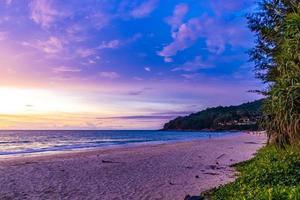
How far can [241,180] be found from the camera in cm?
1270

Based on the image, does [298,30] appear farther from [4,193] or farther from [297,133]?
[4,193]

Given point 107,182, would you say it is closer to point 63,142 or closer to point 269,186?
point 269,186

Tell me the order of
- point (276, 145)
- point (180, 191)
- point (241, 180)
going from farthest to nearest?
point (276, 145)
point (180, 191)
point (241, 180)

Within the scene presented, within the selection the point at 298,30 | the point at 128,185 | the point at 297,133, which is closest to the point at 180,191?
the point at 128,185

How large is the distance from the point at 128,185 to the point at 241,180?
631 cm

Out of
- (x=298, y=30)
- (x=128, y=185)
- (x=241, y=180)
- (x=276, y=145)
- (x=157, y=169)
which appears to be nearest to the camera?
(x=298, y=30)

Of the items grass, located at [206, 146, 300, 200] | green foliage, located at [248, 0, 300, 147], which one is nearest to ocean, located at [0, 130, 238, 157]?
green foliage, located at [248, 0, 300, 147]

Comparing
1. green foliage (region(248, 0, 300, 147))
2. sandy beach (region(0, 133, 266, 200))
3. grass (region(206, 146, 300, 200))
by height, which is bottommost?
sandy beach (region(0, 133, 266, 200))

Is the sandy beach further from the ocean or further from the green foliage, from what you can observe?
the ocean

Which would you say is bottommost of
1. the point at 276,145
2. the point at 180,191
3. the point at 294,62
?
the point at 180,191

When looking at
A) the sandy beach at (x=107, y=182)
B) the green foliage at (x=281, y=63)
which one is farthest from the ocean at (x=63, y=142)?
the green foliage at (x=281, y=63)

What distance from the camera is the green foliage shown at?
13.1m

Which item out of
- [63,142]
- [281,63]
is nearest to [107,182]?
Answer: [281,63]

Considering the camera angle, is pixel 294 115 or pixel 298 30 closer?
pixel 298 30
